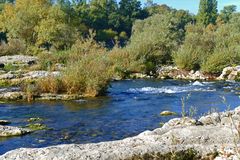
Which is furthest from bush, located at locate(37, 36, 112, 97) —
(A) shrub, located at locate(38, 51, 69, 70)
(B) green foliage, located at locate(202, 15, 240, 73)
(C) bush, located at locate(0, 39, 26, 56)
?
(C) bush, located at locate(0, 39, 26, 56)

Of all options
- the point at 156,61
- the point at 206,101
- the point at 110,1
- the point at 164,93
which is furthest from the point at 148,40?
the point at 110,1

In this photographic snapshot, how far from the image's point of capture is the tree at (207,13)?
4979 inches

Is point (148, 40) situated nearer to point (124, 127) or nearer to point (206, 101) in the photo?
point (206, 101)

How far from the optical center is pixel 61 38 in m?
62.5

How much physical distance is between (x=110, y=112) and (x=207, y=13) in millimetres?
112250

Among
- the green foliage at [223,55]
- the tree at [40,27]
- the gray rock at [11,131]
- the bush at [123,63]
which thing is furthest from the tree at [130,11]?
the gray rock at [11,131]

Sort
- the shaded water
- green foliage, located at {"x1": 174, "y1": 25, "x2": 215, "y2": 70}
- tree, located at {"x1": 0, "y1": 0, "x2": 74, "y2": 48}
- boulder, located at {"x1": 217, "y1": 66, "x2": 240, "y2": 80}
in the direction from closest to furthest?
the shaded water
boulder, located at {"x1": 217, "y1": 66, "x2": 240, "y2": 80}
green foliage, located at {"x1": 174, "y1": 25, "x2": 215, "y2": 70}
tree, located at {"x1": 0, "y1": 0, "x2": 74, "y2": 48}

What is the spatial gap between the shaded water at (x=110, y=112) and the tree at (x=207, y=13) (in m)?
94.8

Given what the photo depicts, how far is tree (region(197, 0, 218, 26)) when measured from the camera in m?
126

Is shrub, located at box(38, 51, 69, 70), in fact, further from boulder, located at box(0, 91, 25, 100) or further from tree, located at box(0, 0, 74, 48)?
boulder, located at box(0, 91, 25, 100)

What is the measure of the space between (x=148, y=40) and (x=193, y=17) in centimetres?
8647

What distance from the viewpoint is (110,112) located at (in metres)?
22.6

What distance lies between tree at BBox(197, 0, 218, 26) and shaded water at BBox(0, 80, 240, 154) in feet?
311

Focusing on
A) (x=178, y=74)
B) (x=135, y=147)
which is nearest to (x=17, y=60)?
(x=178, y=74)
